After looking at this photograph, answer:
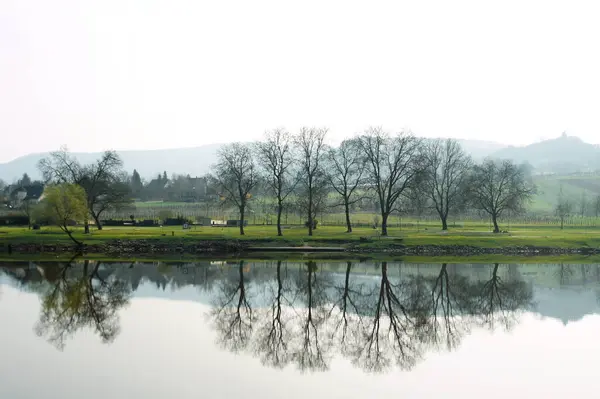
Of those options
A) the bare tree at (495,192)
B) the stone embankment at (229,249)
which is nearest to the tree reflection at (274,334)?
the stone embankment at (229,249)

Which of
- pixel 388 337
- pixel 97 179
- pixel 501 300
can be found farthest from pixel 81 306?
pixel 97 179

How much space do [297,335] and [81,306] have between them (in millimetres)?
13335

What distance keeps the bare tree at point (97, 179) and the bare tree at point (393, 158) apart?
34603mm

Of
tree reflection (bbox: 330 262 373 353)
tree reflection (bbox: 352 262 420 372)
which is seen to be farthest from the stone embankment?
tree reflection (bbox: 352 262 420 372)

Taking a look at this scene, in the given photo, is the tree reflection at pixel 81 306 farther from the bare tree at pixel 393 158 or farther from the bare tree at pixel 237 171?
the bare tree at pixel 393 158

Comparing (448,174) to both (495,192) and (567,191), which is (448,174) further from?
(567,191)

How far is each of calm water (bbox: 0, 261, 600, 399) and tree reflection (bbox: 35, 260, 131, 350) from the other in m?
0.10

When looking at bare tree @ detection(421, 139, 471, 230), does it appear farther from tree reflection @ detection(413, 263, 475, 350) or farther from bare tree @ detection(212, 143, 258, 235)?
tree reflection @ detection(413, 263, 475, 350)

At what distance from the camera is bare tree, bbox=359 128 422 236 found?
75938 millimetres

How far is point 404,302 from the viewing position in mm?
34406

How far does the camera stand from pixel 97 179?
81.2 metres

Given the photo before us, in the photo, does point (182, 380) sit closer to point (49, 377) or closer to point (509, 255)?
point (49, 377)

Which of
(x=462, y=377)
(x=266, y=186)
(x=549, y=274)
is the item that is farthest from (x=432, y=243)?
(x=462, y=377)

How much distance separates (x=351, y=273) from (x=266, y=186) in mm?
35767
